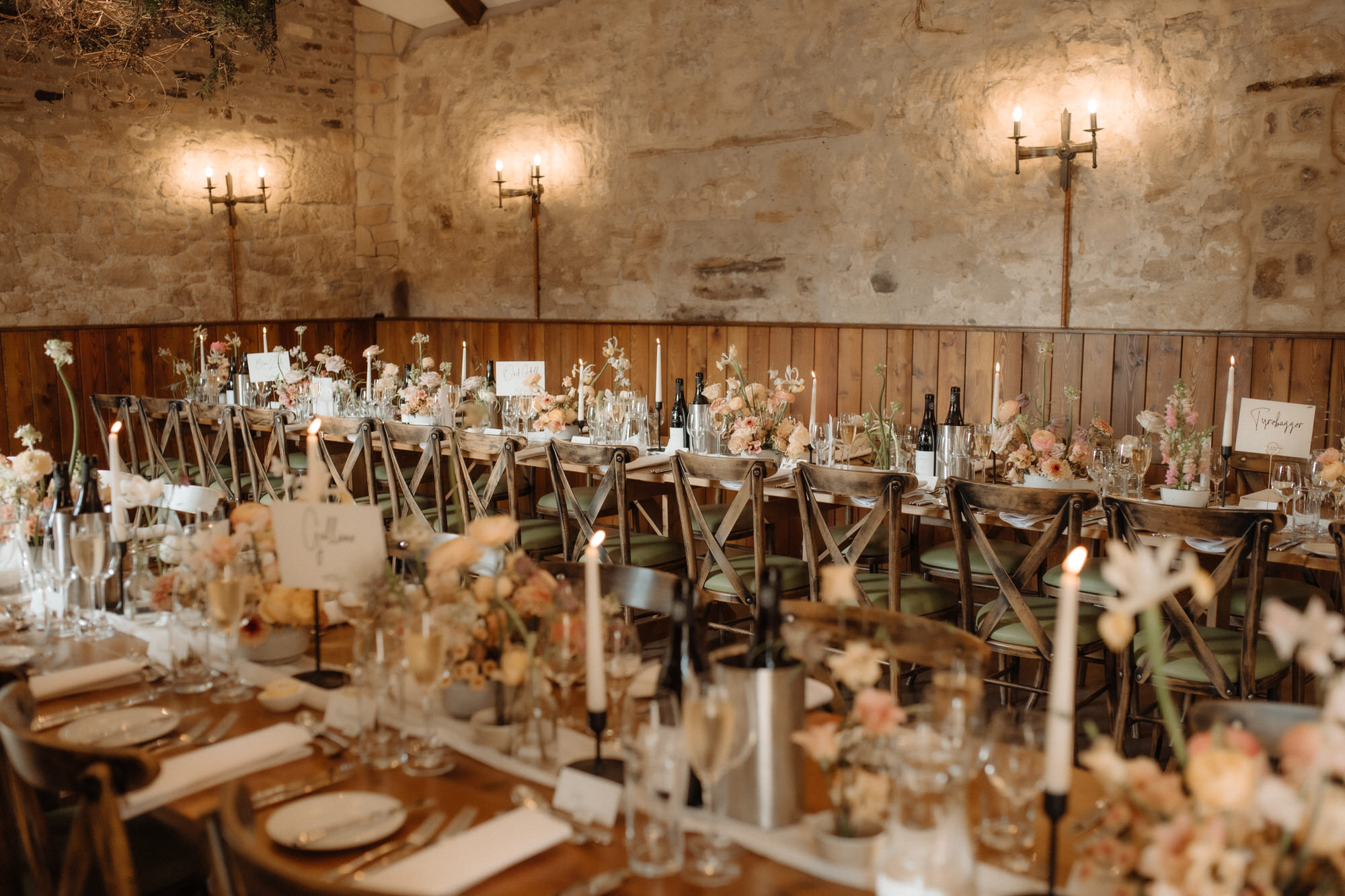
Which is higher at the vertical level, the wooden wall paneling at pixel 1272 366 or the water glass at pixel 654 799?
the wooden wall paneling at pixel 1272 366

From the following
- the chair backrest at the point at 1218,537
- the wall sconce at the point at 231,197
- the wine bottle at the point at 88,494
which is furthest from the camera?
the wall sconce at the point at 231,197

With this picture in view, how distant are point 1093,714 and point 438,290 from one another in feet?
21.2

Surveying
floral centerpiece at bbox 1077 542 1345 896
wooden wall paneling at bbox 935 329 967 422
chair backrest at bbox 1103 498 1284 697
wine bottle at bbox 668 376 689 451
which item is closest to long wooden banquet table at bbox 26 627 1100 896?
floral centerpiece at bbox 1077 542 1345 896

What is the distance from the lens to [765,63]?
22.6 ft

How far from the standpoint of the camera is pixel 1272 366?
16.7ft

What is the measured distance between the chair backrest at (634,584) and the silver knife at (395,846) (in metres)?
0.94

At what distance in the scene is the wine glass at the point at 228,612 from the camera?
6.84 ft

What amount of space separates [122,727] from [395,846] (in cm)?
71

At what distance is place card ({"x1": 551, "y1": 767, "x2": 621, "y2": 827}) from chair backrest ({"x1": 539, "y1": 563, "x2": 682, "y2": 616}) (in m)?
0.90

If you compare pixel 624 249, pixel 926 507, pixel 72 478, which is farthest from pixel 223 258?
pixel 926 507

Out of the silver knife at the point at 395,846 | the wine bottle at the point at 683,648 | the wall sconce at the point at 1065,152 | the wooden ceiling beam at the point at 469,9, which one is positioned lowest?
the silver knife at the point at 395,846

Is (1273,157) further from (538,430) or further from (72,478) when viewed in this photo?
(72,478)

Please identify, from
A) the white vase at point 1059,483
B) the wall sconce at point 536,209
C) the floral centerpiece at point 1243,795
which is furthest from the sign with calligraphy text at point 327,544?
the wall sconce at point 536,209

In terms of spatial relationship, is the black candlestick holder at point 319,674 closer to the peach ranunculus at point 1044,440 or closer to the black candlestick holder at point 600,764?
the black candlestick holder at point 600,764
